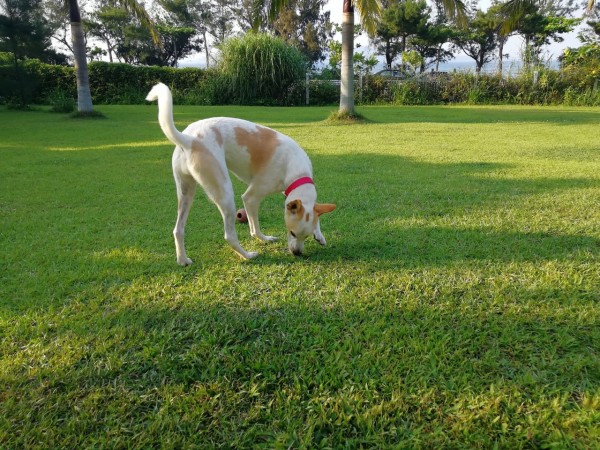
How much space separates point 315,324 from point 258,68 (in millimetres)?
19346

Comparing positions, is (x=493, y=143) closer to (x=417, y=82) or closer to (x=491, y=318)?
(x=491, y=318)

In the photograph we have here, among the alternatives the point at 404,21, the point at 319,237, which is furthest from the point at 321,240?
the point at 404,21

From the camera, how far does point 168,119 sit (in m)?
2.85

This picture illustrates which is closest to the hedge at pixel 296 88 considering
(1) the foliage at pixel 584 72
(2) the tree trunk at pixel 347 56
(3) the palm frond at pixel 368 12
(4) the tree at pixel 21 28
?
(1) the foliage at pixel 584 72

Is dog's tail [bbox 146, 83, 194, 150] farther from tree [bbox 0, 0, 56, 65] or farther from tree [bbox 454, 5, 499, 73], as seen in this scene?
tree [bbox 454, 5, 499, 73]

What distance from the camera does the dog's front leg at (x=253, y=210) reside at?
3439 mm

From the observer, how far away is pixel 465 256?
122 inches

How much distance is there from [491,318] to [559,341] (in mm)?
337

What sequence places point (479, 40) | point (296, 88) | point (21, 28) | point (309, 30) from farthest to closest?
point (309, 30)
point (479, 40)
point (296, 88)
point (21, 28)

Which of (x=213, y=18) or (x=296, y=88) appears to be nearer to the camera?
(x=296, y=88)

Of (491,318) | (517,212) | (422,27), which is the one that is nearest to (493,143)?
(517,212)

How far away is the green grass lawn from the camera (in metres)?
1.66

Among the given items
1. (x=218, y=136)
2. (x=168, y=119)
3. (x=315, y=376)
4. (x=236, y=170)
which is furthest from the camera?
(x=236, y=170)

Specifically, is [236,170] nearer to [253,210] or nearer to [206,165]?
[253,210]
